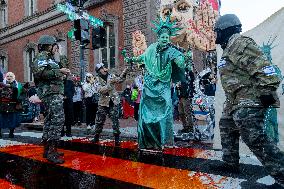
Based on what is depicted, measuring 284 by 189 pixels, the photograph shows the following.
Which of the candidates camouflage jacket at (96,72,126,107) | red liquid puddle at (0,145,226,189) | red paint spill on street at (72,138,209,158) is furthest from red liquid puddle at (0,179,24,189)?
camouflage jacket at (96,72,126,107)

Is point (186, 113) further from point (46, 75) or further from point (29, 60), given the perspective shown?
point (29, 60)

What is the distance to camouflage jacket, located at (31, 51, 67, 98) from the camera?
538 cm

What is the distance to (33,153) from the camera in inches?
249

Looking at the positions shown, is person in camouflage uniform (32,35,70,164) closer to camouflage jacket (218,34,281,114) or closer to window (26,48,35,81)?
camouflage jacket (218,34,281,114)

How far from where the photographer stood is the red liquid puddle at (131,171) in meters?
4.03

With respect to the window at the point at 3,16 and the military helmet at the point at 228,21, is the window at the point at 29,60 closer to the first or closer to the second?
the window at the point at 3,16

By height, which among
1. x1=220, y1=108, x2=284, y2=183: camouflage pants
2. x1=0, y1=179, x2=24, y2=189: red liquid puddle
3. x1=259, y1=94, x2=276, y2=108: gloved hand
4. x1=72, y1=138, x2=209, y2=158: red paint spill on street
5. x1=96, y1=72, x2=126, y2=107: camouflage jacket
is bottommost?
x1=0, y1=179, x2=24, y2=189: red liquid puddle

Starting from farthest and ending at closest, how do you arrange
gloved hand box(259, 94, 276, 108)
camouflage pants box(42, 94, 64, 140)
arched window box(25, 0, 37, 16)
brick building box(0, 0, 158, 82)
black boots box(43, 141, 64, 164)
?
arched window box(25, 0, 37, 16)
brick building box(0, 0, 158, 82)
camouflage pants box(42, 94, 64, 140)
black boots box(43, 141, 64, 164)
gloved hand box(259, 94, 276, 108)

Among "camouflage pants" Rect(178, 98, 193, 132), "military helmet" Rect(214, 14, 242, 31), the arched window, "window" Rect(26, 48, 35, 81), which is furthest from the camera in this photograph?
the arched window

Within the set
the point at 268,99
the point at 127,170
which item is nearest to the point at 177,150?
the point at 127,170

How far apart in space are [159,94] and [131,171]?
1722 millimetres

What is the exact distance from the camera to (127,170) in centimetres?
476

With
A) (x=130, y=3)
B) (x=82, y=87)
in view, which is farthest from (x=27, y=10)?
(x=82, y=87)

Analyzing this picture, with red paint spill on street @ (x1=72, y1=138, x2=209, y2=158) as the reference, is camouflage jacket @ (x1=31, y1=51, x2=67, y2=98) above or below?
above
